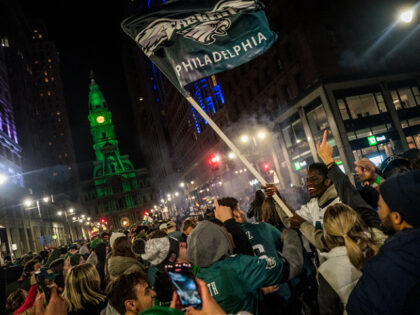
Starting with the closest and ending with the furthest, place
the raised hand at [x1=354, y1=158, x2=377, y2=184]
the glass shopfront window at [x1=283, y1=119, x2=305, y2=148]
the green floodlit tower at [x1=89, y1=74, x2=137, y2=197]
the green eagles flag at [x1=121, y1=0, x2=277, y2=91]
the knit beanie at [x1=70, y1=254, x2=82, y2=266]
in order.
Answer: the raised hand at [x1=354, y1=158, x2=377, y2=184] → the green eagles flag at [x1=121, y1=0, x2=277, y2=91] → the knit beanie at [x1=70, y1=254, x2=82, y2=266] → the glass shopfront window at [x1=283, y1=119, x2=305, y2=148] → the green floodlit tower at [x1=89, y1=74, x2=137, y2=197]

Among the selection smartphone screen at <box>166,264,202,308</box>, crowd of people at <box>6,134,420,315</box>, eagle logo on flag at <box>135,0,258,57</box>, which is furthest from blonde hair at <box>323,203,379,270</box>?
eagle logo on flag at <box>135,0,258,57</box>

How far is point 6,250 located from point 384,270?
120ft

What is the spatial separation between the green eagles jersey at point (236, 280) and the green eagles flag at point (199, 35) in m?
3.39

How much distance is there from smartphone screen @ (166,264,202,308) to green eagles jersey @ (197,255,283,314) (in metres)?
0.67

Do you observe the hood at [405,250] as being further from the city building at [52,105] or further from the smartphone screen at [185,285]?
the city building at [52,105]

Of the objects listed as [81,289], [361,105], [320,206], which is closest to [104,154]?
[361,105]

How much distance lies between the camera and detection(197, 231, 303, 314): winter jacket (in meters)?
2.39

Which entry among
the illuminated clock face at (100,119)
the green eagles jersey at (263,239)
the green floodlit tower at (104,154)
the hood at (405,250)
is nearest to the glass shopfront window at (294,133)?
the green eagles jersey at (263,239)

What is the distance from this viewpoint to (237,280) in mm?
2457

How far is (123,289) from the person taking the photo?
2.71 m

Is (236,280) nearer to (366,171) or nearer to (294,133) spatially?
(366,171)

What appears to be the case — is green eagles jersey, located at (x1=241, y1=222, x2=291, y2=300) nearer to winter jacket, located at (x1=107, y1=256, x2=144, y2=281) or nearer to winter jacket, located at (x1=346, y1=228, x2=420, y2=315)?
winter jacket, located at (x1=346, y1=228, x2=420, y2=315)

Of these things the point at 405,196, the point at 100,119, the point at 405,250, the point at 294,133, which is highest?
the point at 100,119

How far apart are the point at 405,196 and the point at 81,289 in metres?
3.61
